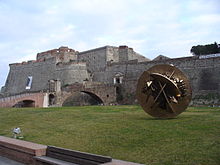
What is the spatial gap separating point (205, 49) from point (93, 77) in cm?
2320

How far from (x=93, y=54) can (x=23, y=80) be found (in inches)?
646

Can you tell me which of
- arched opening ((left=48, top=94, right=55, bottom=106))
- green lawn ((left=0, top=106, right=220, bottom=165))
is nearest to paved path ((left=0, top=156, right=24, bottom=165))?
green lawn ((left=0, top=106, right=220, bottom=165))

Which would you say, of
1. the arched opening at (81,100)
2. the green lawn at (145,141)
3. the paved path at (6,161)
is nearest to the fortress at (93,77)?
the arched opening at (81,100)

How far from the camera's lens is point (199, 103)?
3155 cm

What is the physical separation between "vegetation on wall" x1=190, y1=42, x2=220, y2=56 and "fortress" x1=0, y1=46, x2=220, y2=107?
9840 mm

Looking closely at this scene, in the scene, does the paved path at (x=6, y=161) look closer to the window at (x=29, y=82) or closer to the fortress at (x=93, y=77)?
the fortress at (x=93, y=77)

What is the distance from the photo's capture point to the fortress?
33.0 meters

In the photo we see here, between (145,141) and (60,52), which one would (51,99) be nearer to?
(60,52)

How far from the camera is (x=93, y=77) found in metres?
47.4

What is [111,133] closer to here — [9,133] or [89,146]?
[89,146]

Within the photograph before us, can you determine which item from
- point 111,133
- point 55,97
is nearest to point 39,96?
point 55,97

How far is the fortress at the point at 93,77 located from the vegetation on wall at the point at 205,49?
9840 mm

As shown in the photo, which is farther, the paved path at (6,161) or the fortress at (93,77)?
the fortress at (93,77)

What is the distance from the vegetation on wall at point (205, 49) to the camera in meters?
48.6
